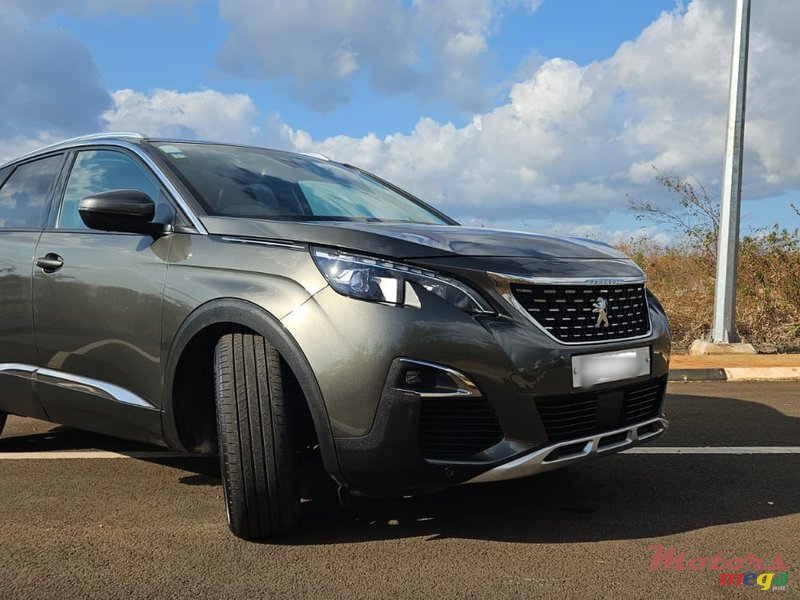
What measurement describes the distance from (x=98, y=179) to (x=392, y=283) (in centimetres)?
211

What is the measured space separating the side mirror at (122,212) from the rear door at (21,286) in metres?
0.88

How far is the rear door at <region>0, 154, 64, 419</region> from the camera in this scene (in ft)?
13.6

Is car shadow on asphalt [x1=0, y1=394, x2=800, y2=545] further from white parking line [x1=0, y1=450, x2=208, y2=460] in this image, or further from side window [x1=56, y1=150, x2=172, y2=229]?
side window [x1=56, y1=150, x2=172, y2=229]

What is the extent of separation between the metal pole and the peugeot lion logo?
7.31 metres

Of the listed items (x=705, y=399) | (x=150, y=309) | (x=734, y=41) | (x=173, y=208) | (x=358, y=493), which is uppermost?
(x=734, y=41)

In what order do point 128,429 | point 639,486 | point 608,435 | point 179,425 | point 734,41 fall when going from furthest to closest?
point 734,41
point 639,486
point 128,429
point 179,425
point 608,435

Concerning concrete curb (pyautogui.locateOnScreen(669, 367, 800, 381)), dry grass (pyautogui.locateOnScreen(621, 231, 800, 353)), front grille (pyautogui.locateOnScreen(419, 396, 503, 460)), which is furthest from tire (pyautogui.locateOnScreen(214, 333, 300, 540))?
dry grass (pyautogui.locateOnScreen(621, 231, 800, 353))

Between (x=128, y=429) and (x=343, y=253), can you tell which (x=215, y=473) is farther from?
(x=343, y=253)

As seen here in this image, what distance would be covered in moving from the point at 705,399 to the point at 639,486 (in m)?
3.17

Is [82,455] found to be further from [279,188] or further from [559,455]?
[559,455]

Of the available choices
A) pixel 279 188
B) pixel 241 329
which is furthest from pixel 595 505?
pixel 279 188

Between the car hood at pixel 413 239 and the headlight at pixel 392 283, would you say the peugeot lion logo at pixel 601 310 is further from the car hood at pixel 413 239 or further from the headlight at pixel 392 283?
the headlight at pixel 392 283

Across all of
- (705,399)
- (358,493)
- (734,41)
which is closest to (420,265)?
(358,493)

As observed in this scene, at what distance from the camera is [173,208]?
3.57m
